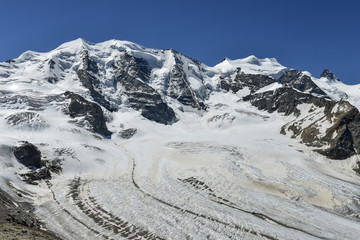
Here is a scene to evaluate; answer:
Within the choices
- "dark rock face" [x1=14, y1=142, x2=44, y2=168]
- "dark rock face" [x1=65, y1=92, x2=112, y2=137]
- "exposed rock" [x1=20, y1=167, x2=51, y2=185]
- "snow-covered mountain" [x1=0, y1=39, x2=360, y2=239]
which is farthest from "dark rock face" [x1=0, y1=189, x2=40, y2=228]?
"dark rock face" [x1=65, y1=92, x2=112, y2=137]

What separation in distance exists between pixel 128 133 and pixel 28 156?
76.2 m

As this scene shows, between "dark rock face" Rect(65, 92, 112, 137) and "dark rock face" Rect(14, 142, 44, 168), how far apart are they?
192ft

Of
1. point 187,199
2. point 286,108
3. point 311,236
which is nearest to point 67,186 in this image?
point 187,199

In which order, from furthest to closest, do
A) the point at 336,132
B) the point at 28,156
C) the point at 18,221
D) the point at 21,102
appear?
the point at 21,102, the point at 336,132, the point at 28,156, the point at 18,221

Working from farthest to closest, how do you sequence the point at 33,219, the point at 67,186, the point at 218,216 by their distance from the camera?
1. the point at 67,186
2. the point at 218,216
3. the point at 33,219

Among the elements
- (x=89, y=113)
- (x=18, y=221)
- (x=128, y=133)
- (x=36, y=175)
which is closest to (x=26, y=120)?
(x=89, y=113)

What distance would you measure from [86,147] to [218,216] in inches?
2197

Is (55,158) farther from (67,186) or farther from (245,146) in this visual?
(245,146)

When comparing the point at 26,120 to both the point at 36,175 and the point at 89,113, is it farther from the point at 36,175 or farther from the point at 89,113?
the point at 36,175

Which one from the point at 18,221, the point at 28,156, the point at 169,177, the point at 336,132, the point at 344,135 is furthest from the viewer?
the point at 336,132

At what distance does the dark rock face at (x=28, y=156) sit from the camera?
245 ft

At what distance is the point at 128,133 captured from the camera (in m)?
Result: 151

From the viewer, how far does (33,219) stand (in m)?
45.0

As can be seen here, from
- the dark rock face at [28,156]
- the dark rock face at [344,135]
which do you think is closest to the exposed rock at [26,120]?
the dark rock face at [28,156]
